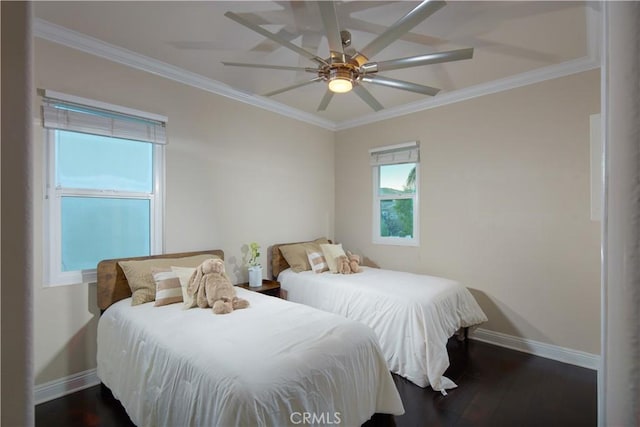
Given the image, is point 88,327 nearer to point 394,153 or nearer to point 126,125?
point 126,125

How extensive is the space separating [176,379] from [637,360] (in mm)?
1804

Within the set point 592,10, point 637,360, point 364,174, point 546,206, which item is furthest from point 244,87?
point 637,360

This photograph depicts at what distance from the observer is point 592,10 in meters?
1.97

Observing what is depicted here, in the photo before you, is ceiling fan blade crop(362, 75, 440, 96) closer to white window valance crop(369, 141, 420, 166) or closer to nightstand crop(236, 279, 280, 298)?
white window valance crop(369, 141, 420, 166)

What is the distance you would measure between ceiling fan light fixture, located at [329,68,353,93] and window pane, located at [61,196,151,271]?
1977 millimetres

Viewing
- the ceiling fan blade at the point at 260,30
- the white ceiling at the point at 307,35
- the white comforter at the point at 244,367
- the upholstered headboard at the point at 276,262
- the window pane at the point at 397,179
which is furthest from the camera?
the window pane at the point at 397,179

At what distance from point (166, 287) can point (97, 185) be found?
1043 mm

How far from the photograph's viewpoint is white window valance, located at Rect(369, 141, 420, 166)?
3721 mm

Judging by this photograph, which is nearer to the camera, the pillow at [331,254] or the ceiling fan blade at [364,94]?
the ceiling fan blade at [364,94]

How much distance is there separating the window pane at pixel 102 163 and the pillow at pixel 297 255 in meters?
1.62

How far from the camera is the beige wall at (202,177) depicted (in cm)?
227

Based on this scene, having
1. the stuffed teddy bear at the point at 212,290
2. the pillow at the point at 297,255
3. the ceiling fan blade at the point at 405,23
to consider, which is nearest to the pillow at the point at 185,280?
the stuffed teddy bear at the point at 212,290

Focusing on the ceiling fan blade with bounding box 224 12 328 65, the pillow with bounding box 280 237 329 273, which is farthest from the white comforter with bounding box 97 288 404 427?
the ceiling fan blade with bounding box 224 12 328 65

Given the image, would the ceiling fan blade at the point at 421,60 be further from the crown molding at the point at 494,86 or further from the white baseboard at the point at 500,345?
the white baseboard at the point at 500,345
